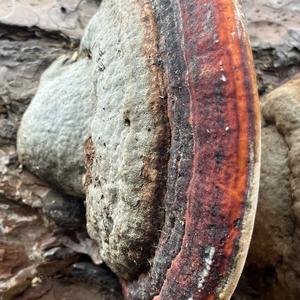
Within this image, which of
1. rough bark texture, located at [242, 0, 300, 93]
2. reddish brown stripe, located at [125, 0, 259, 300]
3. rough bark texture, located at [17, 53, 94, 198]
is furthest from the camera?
rough bark texture, located at [242, 0, 300, 93]

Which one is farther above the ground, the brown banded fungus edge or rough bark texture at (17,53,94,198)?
the brown banded fungus edge

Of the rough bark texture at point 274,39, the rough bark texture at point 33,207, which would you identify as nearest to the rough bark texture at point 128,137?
the rough bark texture at point 33,207

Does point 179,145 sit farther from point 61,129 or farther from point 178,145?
point 61,129

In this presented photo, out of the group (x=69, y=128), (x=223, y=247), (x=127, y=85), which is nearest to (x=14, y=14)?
(x=69, y=128)

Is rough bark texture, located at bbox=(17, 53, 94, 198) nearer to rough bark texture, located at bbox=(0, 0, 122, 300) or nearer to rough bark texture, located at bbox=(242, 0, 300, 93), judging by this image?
rough bark texture, located at bbox=(0, 0, 122, 300)

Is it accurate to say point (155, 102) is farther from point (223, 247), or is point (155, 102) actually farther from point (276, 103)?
point (276, 103)

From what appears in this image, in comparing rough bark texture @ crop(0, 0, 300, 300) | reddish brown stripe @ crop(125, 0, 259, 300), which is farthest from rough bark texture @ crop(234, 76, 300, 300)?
reddish brown stripe @ crop(125, 0, 259, 300)
